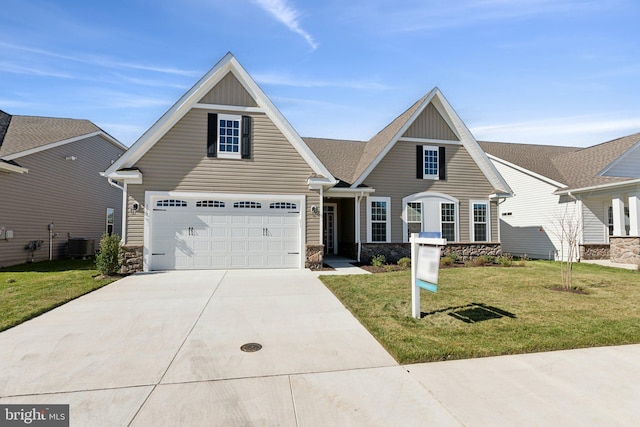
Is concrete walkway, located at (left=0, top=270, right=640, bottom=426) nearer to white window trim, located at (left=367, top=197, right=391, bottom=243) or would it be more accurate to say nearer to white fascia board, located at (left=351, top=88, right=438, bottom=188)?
white window trim, located at (left=367, top=197, right=391, bottom=243)

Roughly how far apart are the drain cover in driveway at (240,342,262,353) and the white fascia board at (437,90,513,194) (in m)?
13.3

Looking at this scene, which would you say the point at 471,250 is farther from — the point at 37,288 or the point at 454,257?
the point at 37,288

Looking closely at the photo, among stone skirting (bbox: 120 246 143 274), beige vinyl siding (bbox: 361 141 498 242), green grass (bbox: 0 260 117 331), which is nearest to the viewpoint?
green grass (bbox: 0 260 117 331)

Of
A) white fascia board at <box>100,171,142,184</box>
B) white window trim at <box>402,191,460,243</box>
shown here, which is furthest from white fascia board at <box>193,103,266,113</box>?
white window trim at <box>402,191,460,243</box>

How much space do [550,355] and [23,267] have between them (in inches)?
635

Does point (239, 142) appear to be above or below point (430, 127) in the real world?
below

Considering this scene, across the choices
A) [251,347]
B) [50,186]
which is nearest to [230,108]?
[251,347]

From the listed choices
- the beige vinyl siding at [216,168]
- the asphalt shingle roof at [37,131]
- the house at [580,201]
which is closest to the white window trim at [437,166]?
→ the beige vinyl siding at [216,168]

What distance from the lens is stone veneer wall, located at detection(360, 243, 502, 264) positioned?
44.7 ft

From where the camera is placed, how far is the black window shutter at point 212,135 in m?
11.5

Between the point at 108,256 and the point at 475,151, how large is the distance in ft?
48.5

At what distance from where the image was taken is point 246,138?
38.5 feet

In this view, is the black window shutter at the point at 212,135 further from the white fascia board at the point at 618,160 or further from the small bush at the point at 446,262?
the white fascia board at the point at 618,160

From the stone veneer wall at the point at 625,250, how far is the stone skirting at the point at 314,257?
42.8 ft
